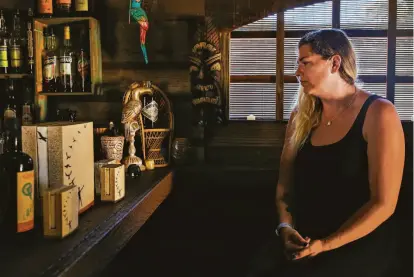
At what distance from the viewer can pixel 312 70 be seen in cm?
168

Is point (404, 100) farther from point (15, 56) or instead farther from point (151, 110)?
point (15, 56)

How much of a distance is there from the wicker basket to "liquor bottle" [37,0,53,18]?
2.01 ft

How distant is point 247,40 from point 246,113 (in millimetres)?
375

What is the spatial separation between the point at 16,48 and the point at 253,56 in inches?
46.8

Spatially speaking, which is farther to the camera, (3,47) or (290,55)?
(290,55)

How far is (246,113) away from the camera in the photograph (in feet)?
8.35

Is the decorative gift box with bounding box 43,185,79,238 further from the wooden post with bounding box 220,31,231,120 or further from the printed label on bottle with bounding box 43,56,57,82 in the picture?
the wooden post with bounding box 220,31,231,120

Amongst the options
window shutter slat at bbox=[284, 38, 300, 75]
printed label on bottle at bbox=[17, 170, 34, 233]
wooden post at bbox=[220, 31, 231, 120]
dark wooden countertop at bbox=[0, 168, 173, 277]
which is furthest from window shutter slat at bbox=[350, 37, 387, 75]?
printed label on bottle at bbox=[17, 170, 34, 233]

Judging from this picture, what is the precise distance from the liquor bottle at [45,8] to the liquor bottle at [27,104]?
1.14 feet

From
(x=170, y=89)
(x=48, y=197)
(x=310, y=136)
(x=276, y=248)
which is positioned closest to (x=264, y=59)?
(x=170, y=89)

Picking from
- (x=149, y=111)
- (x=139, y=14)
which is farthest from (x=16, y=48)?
(x=149, y=111)

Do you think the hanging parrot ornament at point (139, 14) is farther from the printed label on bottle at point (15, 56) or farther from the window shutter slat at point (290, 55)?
the window shutter slat at point (290, 55)

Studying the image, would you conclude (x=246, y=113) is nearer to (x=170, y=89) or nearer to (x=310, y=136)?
(x=170, y=89)

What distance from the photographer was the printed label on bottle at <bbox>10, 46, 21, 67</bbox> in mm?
2422
